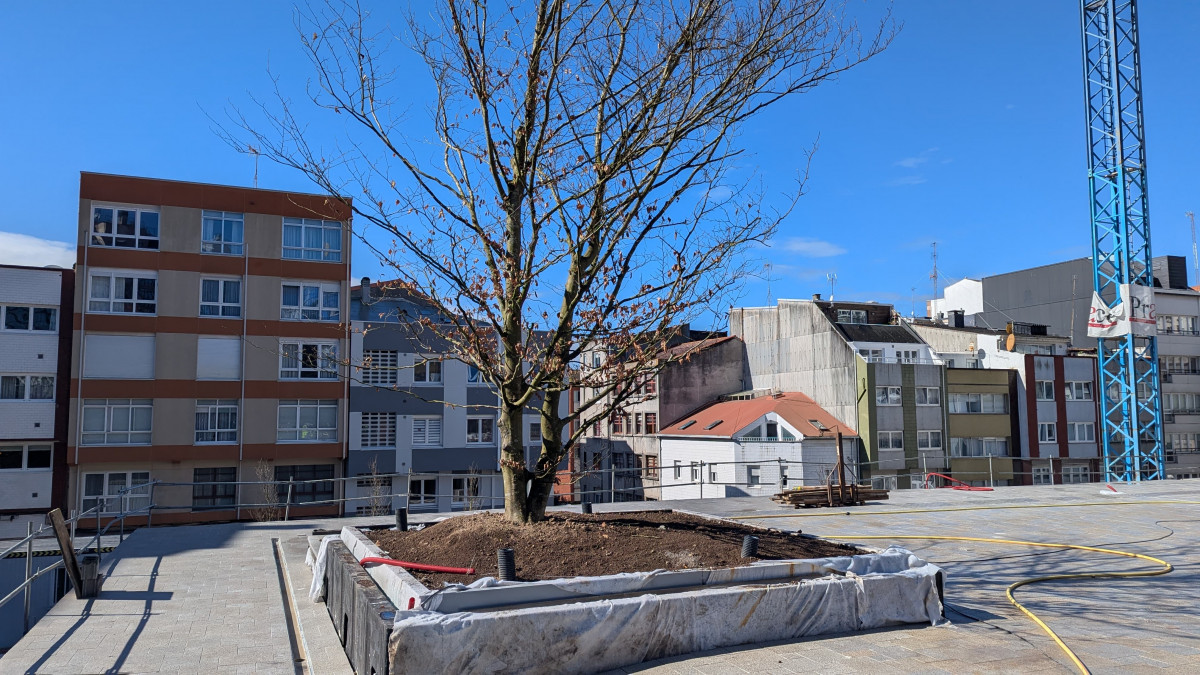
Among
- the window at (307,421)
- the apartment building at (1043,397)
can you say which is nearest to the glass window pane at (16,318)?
the window at (307,421)

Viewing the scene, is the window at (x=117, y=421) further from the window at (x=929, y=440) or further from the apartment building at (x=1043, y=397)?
the apartment building at (x=1043, y=397)

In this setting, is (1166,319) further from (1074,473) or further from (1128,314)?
(1128,314)

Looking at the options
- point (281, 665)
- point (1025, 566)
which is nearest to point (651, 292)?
point (281, 665)

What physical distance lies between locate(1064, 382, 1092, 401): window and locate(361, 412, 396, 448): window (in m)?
38.4

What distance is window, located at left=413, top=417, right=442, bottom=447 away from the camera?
36062 millimetres

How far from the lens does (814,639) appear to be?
6.95 meters

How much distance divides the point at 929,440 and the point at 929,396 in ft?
7.89

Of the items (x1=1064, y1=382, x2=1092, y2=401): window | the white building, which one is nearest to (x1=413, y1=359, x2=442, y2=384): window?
the white building

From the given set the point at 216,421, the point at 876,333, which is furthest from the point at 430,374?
the point at 876,333

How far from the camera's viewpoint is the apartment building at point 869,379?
142 ft

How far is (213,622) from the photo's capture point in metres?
8.20

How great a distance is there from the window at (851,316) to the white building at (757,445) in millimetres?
6964

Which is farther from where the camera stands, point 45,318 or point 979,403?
point 979,403

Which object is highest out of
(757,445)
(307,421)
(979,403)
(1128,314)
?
(1128,314)
